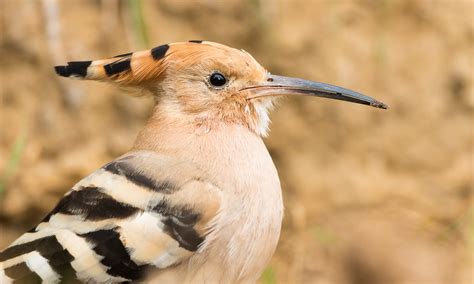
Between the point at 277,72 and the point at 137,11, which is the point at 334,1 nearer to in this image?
the point at 277,72

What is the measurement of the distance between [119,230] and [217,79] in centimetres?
44

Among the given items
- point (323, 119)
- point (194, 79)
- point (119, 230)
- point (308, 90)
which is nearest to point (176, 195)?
point (119, 230)

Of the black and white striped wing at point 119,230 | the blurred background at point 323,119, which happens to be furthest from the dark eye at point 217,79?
the blurred background at point 323,119

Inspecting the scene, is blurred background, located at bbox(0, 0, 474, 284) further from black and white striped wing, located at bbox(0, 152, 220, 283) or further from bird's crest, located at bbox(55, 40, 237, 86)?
black and white striped wing, located at bbox(0, 152, 220, 283)

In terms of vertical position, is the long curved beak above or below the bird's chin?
above

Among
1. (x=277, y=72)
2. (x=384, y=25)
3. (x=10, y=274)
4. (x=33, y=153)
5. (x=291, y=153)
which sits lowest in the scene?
(x=10, y=274)

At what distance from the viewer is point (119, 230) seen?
5.89 feet

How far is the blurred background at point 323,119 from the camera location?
343cm

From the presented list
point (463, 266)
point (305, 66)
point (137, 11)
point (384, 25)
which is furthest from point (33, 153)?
point (463, 266)

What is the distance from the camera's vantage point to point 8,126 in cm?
351

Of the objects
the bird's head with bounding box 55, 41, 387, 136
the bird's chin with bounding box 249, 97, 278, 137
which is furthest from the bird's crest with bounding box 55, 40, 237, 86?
the bird's chin with bounding box 249, 97, 278, 137

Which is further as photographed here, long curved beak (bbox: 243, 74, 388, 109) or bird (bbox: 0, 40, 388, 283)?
long curved beak (bbox: 243, 74, 388, 109)

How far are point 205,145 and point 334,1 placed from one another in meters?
1.64

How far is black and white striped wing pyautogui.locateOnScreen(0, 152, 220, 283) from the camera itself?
1782 millimetres
